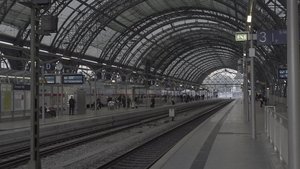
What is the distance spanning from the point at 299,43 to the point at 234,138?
48.4 ft

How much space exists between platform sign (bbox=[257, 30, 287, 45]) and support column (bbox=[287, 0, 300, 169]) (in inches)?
365

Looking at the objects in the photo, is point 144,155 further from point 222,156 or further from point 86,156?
Result: point 222,156

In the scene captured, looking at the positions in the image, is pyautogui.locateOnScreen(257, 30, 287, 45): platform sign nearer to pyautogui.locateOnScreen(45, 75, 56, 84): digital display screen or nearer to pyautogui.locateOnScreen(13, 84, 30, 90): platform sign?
pyautogui.locateOnScreen(13, 84, 30, 90): platform sign

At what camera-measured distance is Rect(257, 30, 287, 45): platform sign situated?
608 inches

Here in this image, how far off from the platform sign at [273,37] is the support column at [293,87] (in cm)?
926

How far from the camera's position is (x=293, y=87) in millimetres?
5938

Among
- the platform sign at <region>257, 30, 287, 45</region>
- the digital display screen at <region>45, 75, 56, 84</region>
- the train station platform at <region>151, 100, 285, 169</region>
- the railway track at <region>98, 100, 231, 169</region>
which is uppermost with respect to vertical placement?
the platform sign at <region>257, 30, 287, 45</region>

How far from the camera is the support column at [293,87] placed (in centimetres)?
592

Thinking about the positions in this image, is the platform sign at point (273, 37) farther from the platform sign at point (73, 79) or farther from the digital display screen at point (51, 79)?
the platform sign at point (73, 79)

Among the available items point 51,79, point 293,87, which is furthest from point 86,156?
point 51,79

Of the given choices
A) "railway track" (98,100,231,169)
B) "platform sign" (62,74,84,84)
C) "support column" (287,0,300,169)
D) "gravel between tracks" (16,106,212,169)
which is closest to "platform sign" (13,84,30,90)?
"platform sign" (62,74,84,84)

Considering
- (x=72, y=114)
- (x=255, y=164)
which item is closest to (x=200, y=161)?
(x=255, y=164)

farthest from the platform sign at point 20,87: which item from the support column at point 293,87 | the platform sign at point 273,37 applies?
the support column at point 293,87

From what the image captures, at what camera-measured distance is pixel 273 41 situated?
16.0m
